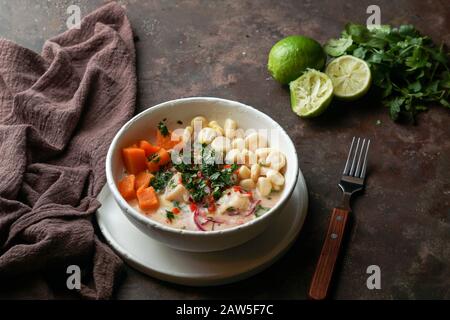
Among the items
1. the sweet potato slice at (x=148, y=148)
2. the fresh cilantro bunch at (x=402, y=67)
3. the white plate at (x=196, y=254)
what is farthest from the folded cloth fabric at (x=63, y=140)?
the fresh cilantro bunch at (x=402, y=67)

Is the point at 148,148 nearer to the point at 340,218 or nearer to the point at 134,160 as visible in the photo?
the point at 134,160

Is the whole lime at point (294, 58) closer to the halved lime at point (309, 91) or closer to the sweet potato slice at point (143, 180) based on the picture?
the halved lime at point (309, 91)

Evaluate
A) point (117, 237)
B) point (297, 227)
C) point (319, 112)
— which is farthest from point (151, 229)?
point (319, 112)

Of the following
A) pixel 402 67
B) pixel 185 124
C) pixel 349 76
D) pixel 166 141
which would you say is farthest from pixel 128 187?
pixel 402 67

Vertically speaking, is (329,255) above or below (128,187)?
below

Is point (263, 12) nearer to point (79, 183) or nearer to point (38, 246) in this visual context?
point (79, 183)

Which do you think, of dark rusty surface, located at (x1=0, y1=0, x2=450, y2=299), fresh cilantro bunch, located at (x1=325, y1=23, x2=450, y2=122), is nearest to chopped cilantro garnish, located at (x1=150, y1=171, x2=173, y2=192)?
dark rusty surface, located at (x1=0, y1=0, x2=450, y2=299)

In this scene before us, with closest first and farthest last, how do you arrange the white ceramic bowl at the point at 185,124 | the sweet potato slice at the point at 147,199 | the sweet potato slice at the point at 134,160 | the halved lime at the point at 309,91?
the white ceramic bowl at the point at 185,124 < the sweet potato slice at the point at 147,199 < the sweet potato slice at the point at 134,160 < the halved lime at the point at 309,91
